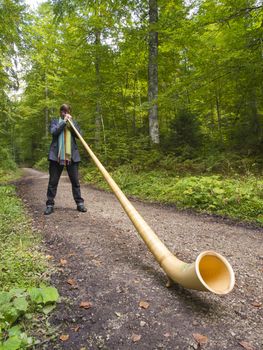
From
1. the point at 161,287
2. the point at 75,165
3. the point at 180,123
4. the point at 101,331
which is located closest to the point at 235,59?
the point at 180,123

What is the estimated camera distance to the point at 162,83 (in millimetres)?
15000

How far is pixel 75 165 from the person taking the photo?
5102 mm

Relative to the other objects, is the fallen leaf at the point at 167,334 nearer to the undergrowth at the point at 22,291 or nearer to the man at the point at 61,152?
the undergrowth at the point at 22,291

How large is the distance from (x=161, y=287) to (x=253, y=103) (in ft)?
34.7

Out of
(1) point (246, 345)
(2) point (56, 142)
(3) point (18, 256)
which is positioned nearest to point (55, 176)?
(2) point (56, 142)

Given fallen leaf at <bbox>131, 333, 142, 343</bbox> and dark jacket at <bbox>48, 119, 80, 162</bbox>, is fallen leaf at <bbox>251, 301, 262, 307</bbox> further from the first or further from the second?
dark jacket at <bbox>48, 119, 80, 162</bbox>

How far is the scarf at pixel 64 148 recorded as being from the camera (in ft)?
15.9

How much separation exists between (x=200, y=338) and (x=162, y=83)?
48.6 ft

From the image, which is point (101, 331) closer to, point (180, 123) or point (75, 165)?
point (75, 165)

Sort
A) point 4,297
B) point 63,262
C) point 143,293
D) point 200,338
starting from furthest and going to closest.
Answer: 1. point 63,262
2. point 143,293
3. point 4,297
4. point 200,338

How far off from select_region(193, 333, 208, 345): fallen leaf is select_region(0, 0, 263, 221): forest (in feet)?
12.0

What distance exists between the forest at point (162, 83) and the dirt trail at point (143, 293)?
2094mm

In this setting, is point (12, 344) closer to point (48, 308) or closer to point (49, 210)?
point (48, 308)

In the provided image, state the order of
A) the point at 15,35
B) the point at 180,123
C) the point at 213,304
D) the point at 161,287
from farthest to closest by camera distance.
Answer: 1. the point at 180,123
2. the point at 15,35
3. the point at 161,287
4. the point at 213,304
